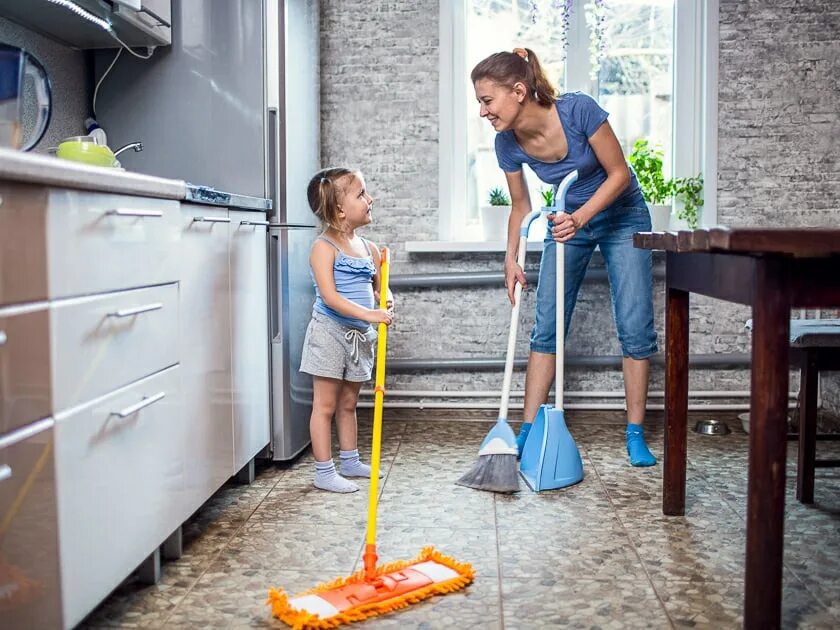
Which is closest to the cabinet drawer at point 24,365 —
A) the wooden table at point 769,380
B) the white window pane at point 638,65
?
the wooden table at point 769,380

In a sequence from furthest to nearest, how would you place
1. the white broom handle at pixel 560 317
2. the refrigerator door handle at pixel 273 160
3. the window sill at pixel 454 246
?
1. the window sill at pixel 454 246
2. the refrigerator door handle at pixel 273 160
3. the white broom handle at pixel 560 317

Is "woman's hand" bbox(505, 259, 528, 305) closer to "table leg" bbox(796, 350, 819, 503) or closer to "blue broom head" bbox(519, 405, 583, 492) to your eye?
"blue broom head" bbox(519, 405, 583, 492)

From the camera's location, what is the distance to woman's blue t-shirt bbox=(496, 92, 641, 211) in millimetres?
2668

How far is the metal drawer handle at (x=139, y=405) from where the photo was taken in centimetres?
158

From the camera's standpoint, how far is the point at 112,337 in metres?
1.55

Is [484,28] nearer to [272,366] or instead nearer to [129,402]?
[272,366]

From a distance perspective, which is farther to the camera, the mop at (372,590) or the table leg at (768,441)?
the mop at (372,590)

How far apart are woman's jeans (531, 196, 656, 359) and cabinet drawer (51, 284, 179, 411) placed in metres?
1.40

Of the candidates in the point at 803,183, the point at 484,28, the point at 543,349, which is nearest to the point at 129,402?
the point at 543,349

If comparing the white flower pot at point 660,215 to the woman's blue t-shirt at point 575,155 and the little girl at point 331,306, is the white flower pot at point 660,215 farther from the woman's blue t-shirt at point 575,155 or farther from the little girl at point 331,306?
the little girl at point 331,306

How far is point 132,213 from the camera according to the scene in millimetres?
1641

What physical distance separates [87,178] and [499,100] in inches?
58.1

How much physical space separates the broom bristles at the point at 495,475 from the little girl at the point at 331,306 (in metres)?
0.36

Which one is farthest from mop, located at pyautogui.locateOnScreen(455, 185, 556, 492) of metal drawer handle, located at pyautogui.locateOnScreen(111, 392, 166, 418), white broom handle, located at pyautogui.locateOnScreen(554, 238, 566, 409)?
metal drawer handle, located at pyautogui.locateOnScreen(111, 392, 166, 418)
